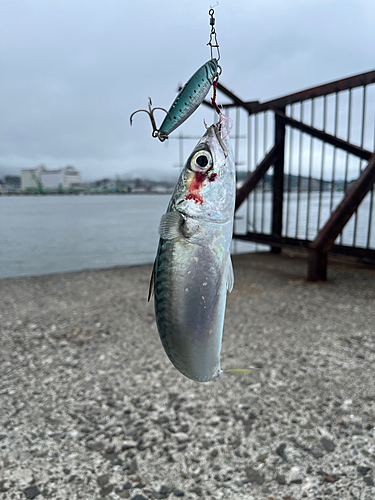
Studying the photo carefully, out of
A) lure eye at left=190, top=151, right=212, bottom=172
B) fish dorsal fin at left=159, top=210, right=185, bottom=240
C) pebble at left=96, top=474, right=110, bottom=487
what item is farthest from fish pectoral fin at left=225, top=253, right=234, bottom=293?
pebble at left=96, top=474, right=110, bottom=487

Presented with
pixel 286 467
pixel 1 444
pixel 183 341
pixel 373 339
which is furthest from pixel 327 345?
pixel 183 341

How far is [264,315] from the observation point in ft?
20.5

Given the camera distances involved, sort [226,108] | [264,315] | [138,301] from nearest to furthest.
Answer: [264,315] → [138,301] → [226,108]

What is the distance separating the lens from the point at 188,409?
3.80 meters

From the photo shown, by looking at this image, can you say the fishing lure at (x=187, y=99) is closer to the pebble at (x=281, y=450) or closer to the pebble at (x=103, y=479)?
the pebble at (x=103, y=479)

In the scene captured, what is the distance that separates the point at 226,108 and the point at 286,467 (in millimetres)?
7860

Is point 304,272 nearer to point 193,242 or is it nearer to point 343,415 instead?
point 343,415

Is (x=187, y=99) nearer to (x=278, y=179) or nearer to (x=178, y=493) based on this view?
(x=178, y=493)

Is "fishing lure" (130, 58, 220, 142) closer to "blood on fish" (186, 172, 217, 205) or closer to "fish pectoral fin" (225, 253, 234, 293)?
"blood on fish" (186, 172, 217, 205)

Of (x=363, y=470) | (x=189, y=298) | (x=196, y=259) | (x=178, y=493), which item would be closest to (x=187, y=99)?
(x=196, y=259)

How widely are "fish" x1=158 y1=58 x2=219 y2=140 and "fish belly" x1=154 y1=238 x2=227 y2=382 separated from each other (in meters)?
0.44

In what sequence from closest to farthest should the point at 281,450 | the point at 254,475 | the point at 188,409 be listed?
the point at 254,475
the point at 281,450
the point at 188,409

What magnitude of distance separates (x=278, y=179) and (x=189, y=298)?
30.9 feet

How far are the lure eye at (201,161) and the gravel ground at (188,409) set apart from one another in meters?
2.67
